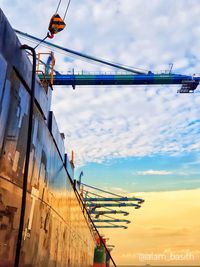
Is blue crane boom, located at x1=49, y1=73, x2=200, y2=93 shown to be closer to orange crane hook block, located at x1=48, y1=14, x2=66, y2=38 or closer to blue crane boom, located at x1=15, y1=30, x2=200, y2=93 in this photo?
blue crane boom, located at x1=15, y1=30, x2=200, y2=93

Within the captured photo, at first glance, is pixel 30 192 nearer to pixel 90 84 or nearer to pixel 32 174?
pixel 32 174

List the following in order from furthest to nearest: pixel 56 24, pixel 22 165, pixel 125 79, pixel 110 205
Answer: pixel 110 205 → pixel 125 79 → pixel 56 24 → pixel 22 165

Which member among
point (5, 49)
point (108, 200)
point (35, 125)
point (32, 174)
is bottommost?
point (32, 174)

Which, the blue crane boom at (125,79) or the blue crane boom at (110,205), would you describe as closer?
the blue crane boom at (125,79)

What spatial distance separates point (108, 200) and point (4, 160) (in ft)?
162

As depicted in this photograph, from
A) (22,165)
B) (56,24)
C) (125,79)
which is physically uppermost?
(125,79)

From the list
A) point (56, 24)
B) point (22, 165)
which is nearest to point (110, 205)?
point (56, 24)

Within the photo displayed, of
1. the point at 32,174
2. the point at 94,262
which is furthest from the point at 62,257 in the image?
the point at 94,262

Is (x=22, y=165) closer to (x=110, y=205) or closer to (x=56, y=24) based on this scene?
(x=56, y=24)

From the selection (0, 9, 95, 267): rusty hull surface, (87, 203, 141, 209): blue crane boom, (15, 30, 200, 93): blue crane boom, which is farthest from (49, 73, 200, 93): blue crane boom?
(0, 9, 95, 267): rusty hull surface

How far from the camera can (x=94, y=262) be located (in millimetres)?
28812

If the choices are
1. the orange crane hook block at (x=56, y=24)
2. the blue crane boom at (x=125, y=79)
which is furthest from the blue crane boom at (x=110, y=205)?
the orange crane hook block at (x=56, y=24)

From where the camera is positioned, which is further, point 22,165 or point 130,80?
point 130,80

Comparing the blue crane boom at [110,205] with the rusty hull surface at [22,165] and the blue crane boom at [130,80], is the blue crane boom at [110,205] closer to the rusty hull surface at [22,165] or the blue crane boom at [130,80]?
the blue crane boom at [130,80]
